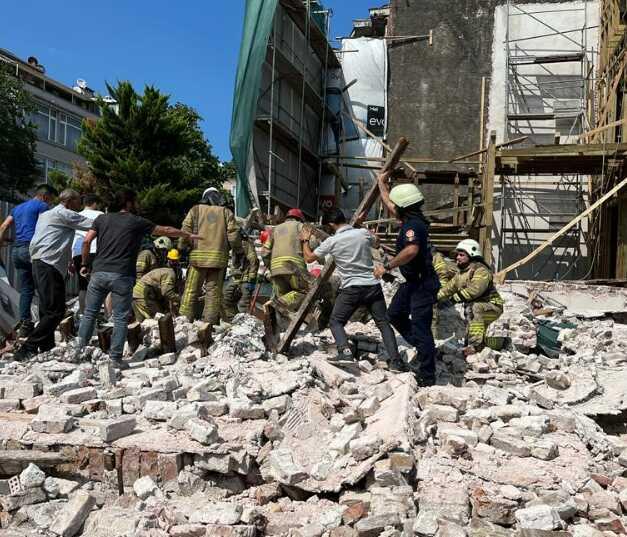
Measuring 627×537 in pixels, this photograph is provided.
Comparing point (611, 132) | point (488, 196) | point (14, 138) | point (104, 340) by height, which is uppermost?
point (611, 132)

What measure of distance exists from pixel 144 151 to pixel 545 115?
1143cm

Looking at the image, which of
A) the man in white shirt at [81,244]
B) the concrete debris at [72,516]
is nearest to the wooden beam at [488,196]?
the man in white shirt at [81,244]

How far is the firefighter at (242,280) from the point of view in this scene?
878cm

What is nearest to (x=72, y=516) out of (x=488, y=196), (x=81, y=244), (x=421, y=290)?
(x=421, y=290)

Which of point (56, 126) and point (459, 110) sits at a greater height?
point (56, 126)

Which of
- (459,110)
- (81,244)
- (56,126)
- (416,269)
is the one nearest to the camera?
(416,269)

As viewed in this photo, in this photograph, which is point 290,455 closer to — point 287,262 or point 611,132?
point 287,262

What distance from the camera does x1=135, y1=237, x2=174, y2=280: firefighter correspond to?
27.5ft

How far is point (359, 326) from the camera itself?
7469mm

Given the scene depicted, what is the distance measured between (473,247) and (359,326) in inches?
63.7

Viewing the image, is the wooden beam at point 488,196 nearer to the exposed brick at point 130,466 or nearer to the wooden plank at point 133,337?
the wooden plank at point 133,337

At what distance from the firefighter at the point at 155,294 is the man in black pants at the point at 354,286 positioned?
2.82 metres

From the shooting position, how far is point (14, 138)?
1698cm

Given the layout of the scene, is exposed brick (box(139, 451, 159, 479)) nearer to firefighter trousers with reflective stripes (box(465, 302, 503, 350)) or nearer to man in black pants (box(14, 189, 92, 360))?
man in black pants (box(14, 189, 92, 360))
